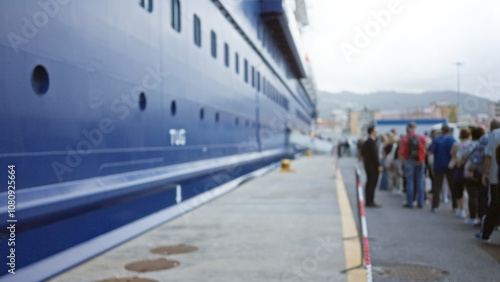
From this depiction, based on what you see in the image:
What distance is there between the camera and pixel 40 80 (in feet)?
21.1

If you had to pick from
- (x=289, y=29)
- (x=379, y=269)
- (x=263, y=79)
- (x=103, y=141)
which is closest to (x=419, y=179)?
(x=379, y=269)

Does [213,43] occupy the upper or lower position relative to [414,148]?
upper

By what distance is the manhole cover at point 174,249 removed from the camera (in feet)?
24.3

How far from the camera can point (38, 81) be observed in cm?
639

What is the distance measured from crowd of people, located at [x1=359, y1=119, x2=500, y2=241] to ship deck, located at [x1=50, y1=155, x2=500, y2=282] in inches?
14.7

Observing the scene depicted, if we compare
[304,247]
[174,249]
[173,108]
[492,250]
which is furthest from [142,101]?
[492,250]

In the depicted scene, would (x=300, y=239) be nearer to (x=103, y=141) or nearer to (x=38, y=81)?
(x=103, y=141)

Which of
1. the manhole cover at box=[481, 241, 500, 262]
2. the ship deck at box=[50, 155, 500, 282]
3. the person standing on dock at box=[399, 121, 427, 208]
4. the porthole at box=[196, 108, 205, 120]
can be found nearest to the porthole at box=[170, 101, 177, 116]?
the ship deck at box=[50, 155, 500, 282]

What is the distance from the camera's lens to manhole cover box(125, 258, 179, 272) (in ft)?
21.3

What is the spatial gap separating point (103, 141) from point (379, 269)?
4072mm

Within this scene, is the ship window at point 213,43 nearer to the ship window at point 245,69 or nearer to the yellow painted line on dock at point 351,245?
the ship window at point 245,69

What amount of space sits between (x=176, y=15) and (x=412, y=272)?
25.3 feet

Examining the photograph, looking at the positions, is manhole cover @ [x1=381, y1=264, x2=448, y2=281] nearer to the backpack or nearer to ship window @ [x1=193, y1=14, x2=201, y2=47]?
the backpack

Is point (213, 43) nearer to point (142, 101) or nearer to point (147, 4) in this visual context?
point (147, 4)
